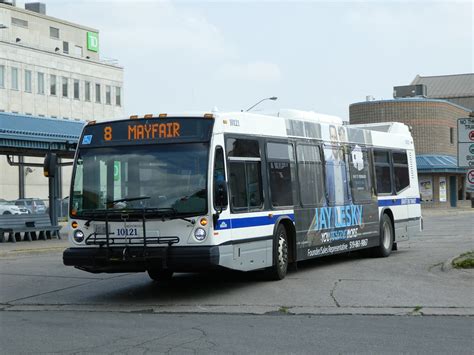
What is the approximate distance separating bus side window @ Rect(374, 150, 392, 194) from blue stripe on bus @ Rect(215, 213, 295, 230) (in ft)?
16.6

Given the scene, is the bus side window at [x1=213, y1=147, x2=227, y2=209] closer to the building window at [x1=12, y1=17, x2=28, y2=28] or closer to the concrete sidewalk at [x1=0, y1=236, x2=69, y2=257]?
the concrete sidewalk at [x1=0, y1=236, x2=69, y2=257]

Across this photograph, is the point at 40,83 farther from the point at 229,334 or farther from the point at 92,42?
the point at 229,334

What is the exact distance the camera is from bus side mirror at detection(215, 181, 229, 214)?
36.9 ft

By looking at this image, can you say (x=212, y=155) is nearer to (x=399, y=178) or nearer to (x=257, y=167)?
(x=257, y=167)

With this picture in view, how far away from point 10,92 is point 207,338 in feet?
228

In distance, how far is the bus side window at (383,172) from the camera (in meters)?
18.1

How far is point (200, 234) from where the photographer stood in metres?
11.1

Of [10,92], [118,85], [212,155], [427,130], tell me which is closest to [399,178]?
[212,155]

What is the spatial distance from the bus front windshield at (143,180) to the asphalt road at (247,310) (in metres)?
1.50

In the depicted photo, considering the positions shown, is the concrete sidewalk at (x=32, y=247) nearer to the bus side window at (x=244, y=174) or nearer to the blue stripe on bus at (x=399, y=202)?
the blue stripe on bus at (x=399, y=202)

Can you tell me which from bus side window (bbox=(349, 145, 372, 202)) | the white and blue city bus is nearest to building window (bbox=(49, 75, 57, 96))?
bus side window (bbox=(349, 145, 372, 202))

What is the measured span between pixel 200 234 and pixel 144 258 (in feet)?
2.91

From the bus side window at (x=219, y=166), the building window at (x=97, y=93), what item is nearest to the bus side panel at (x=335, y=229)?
the bus side window at (x=219, y=166)

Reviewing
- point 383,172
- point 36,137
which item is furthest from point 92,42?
point 383,172
